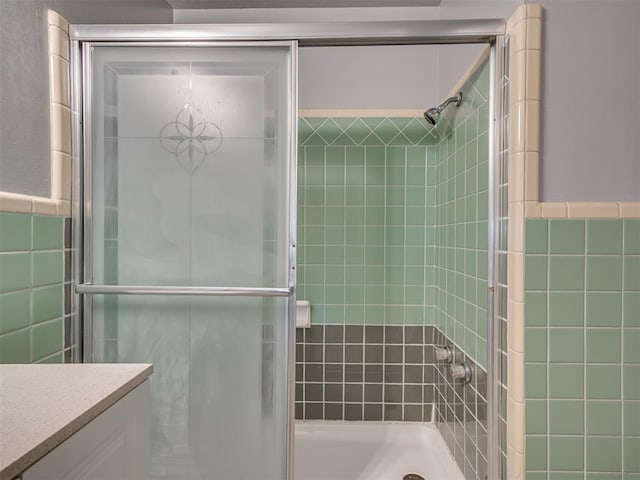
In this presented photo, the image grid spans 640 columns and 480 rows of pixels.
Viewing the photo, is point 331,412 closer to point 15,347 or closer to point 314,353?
point 314,353

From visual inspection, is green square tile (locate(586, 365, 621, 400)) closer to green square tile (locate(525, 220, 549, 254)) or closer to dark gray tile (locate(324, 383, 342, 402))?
green square tile (locate(525, 220, 549, 254))

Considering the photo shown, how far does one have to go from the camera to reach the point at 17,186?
1.16 meters

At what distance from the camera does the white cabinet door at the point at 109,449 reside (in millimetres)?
595

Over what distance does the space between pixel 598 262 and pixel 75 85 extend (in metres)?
1.76

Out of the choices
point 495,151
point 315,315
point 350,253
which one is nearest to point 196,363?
point 315,315

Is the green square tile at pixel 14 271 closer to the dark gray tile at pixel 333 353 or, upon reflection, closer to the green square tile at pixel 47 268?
the green square tile at pixel 47 268

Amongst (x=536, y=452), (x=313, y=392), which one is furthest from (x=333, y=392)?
(x=536, y=452)

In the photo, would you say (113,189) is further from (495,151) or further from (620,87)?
(620,87)

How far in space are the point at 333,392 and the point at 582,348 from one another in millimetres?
1302

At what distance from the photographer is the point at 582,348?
1213mm

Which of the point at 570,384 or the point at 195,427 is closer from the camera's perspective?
the point at 570,384

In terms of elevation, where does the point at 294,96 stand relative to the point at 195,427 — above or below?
above

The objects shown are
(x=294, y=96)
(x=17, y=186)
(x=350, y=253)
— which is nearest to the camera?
(x=17, y=186)

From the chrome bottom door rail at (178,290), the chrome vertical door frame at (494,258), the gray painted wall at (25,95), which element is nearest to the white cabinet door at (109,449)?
the chrome bottom door rail at (178,290)
